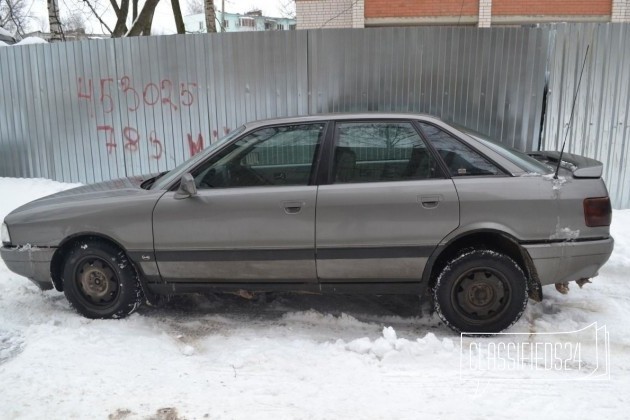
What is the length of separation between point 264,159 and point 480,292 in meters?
1.85

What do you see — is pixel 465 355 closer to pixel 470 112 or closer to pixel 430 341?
pixel 430 341

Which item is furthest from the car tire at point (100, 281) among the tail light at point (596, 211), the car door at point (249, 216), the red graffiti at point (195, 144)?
the red graffiti at point (195, 144)

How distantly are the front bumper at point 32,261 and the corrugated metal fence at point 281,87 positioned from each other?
3816mm

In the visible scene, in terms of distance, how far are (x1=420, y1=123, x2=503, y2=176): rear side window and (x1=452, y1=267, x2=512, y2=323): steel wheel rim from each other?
0.70m

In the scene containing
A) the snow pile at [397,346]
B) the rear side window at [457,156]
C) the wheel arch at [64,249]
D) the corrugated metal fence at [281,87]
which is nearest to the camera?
the snow pile at [397,346]

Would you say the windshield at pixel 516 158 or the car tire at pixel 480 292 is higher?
the windshield at pixel 516 158

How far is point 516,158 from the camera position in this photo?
382cm

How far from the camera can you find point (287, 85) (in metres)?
7.27

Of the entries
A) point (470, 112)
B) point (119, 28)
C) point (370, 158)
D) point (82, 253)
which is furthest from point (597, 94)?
point (119, 28)

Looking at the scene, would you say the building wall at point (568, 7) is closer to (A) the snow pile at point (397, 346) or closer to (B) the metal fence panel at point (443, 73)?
(B) the metal fence panel at point (443, 73)

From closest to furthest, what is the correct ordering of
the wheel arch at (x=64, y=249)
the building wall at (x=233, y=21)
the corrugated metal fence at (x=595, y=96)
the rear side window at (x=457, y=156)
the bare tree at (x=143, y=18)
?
the rear side window at (x=457, y=156) → the wheel arch at (x=64, y=249) → the corrugated metal fence at (x=595, y=96) → the bare tree at (x=143, y=18) → the building wall at (x=233, y=21)

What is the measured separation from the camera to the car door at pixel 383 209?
11.9ft

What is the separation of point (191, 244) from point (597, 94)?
572 cm

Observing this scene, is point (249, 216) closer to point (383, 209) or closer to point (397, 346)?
point (383, 209)
